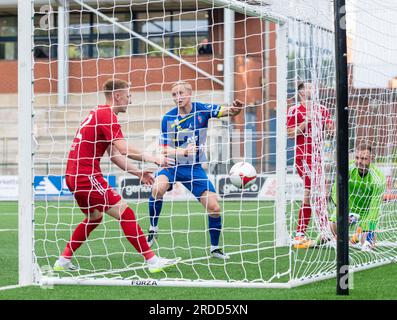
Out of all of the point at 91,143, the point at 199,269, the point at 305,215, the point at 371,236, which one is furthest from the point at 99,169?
the point at 371,236

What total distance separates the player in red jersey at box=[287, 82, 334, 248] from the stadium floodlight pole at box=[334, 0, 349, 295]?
1.40 metres

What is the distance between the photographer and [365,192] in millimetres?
10078

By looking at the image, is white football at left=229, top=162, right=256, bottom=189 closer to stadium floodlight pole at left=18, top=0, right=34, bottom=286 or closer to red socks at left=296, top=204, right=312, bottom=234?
red socks at left=296, top=204, right=312, bottom=234

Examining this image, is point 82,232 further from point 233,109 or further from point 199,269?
point 233,109

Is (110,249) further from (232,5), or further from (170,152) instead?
(232,5)

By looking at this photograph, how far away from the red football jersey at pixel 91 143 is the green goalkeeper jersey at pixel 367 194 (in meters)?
3.33

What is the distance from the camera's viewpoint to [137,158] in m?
7.75

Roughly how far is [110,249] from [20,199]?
10.7ft

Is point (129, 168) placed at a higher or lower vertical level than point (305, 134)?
lower

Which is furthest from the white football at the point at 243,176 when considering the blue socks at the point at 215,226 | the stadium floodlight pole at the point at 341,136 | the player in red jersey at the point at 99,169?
the stadium floodlight pole at the point at 341,136

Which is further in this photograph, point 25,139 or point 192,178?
point 192,178

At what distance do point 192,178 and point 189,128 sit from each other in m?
0.56

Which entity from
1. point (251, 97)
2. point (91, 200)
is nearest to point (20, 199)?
point (91, 200)

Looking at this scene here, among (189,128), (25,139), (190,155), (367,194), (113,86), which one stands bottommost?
(367,194)
